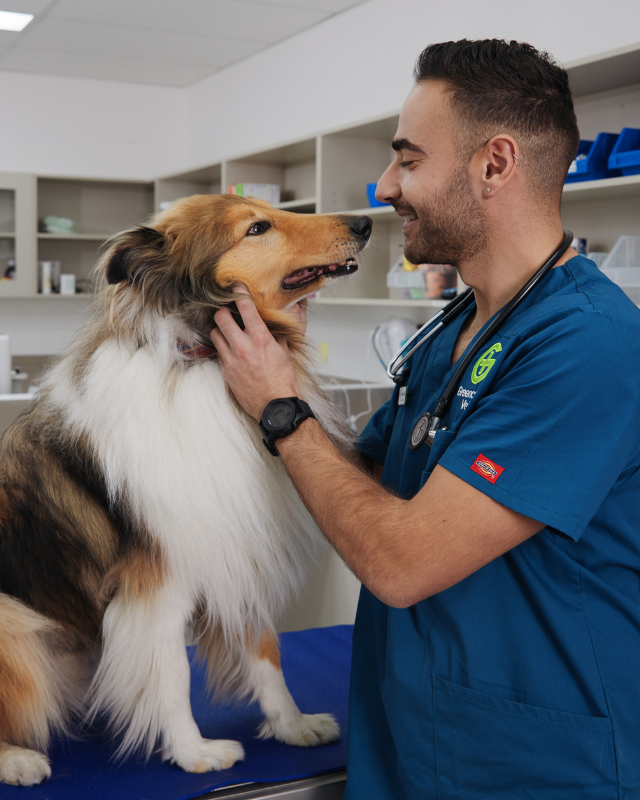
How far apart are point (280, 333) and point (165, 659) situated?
63cm

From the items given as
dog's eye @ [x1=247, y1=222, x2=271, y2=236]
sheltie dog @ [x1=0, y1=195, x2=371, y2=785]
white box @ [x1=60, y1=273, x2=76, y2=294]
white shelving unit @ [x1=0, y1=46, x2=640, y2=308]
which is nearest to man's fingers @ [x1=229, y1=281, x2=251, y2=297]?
sheltie dog @ [x1=0, y1=195, x2=371, y2=785]

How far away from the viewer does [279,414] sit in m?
1.22

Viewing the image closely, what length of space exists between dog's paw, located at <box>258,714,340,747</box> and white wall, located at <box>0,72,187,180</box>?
582 cm

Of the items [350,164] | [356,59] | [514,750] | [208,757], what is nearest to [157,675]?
[208,757]

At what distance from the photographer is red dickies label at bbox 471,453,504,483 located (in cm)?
98

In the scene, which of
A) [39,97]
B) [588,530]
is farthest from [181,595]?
[39,97]

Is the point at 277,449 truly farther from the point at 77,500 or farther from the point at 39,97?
the point at 39,97

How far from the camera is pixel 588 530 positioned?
1046 mm

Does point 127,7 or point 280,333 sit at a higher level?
point 127,7

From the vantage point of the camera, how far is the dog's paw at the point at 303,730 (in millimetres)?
1437

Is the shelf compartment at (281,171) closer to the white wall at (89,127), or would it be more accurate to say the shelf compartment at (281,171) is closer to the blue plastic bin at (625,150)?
the white wall at (89,127)

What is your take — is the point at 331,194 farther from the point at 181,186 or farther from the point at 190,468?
the point at 190,468

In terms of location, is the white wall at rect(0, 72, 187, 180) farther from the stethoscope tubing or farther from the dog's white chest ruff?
the stethoscope tubing

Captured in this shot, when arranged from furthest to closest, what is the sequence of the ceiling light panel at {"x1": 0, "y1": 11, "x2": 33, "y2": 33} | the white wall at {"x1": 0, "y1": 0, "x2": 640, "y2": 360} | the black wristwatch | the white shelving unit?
1. the ceiling light panel at {"x1": 0, "y1": 11, "x2": 33, "y2": 33}
2. the white wall at {"x1": 0, "y1": 0, "x2": 640, "y2": 360}
3. the white shelving unit
4. the black wristwatch
